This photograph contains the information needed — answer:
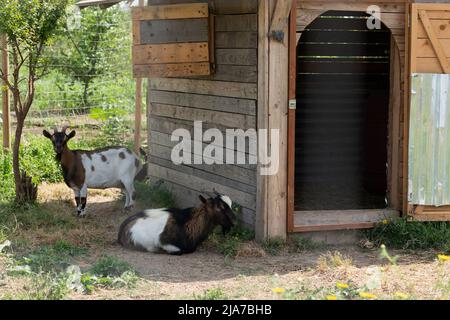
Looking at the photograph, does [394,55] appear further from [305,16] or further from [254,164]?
[254,164]

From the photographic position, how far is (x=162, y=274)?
26.1 ft

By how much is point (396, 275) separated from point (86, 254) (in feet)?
11.1

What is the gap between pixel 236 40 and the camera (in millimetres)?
9305

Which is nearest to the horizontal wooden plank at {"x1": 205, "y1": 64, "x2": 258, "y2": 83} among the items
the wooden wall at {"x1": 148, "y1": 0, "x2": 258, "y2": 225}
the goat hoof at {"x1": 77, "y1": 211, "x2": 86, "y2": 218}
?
the wooden wall at {"x1": 148, "y1": 0, "x2": 258, "y2": 225}

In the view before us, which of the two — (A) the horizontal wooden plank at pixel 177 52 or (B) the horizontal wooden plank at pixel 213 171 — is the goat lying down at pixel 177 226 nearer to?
(B) the horizontal wooden plank at pixel 213 171

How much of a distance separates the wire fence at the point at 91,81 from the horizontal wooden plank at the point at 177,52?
19.8 ft

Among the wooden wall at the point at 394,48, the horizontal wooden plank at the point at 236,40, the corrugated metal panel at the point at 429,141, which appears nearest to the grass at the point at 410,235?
the corrugated metal panel at the point at 429,141

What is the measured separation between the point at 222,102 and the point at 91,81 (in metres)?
7.64

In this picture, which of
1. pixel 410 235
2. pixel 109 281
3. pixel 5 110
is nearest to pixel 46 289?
pixel 109 281

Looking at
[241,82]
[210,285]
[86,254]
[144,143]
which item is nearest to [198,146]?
[241,82]

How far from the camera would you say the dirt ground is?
22.8 feet

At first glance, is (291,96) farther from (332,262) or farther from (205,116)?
(332,262)

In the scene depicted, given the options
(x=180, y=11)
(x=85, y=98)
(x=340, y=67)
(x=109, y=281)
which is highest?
(x=180, y=11)

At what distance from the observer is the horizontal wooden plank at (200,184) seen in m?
9.30
